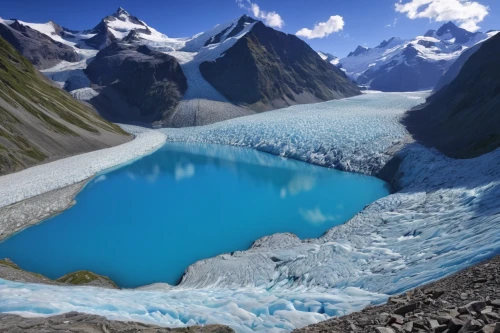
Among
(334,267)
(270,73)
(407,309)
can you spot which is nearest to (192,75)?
(270,73)

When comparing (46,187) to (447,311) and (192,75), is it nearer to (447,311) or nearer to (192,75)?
(447,311)

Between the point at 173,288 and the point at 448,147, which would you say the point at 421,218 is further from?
the point at 448,147

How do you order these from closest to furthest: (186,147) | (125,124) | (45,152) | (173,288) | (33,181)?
1. (173,288)
2. (33,181)
3. (45,152)
4. (186,147)
5. (125,124)

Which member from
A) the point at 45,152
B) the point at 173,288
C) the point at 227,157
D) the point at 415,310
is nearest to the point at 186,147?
the point at 227,157

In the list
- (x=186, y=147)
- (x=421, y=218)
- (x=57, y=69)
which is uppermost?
(x=57, y=69)

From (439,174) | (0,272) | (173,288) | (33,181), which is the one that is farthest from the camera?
(33,181)

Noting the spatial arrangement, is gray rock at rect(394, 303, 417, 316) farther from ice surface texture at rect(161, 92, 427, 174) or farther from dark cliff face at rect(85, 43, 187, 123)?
dark cliff face at rect(85, 43, 187, 123)

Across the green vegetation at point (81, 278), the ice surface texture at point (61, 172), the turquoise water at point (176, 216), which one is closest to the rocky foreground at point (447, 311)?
the turquoise water at point (176, 216)
